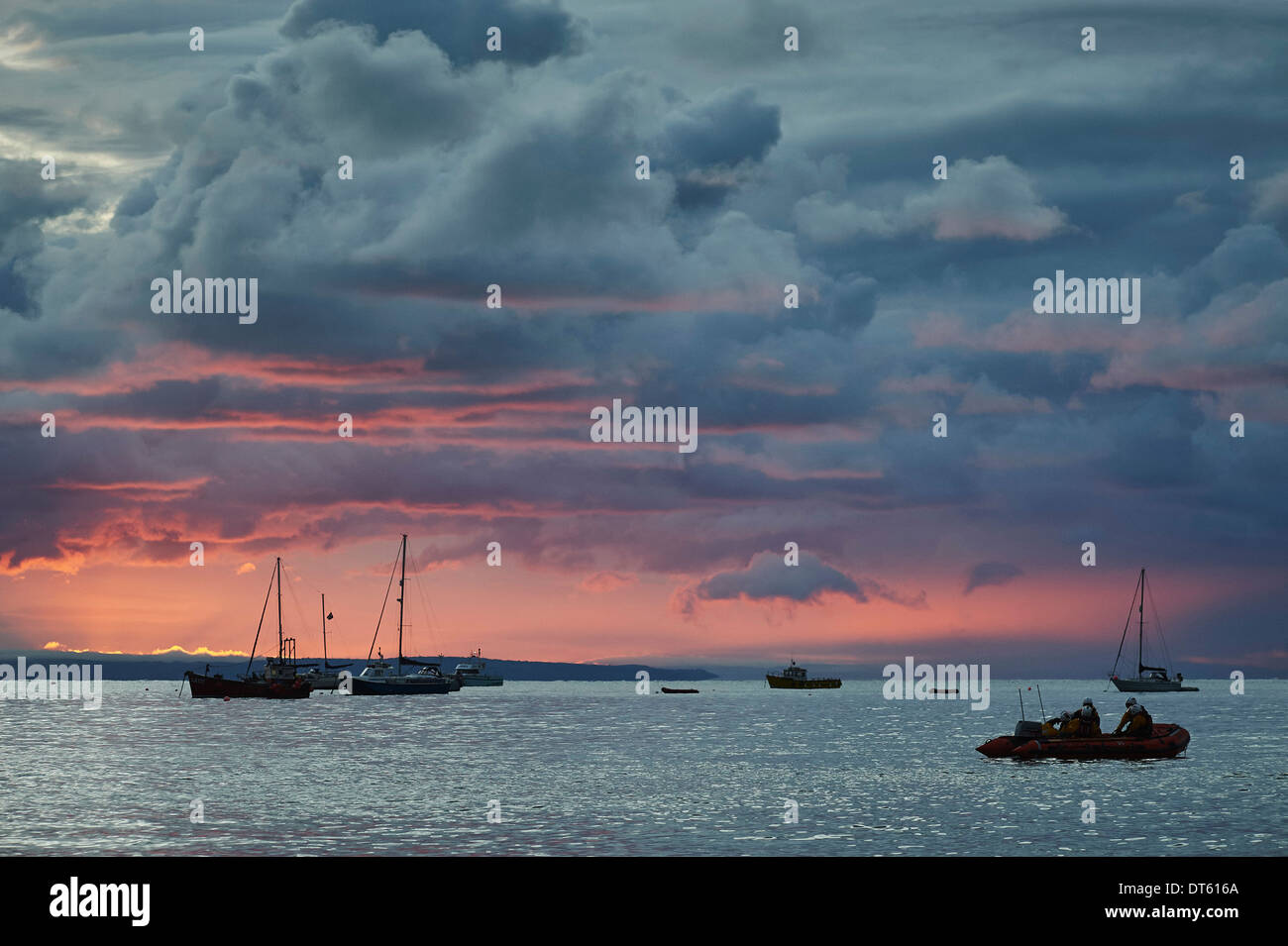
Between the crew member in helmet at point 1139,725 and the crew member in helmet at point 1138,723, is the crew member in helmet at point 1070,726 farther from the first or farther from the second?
the crew member in helmet at point 1139,725

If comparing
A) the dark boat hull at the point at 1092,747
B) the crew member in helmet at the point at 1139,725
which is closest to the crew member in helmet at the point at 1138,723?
the crew member in helmet at the point at 1139,725

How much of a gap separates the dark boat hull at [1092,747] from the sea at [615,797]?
4.53 feet

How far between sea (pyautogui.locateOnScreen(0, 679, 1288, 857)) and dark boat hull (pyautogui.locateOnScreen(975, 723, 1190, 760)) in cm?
138

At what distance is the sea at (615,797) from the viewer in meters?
45.6

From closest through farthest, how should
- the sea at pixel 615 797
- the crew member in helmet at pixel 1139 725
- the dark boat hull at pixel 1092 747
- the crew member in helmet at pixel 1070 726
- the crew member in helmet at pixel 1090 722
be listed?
1. the sea at pixel 615 797
2. the dark boat hull at pixel 1092 747
3. the crew member in helmet at pixel 1070 726
4. the crew member in helmet at pixel 1090 722
5. the crew member in helmet at pixel 1139 725

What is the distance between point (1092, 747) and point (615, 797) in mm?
28405

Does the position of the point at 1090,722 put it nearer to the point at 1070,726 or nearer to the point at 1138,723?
the point at 1070,726

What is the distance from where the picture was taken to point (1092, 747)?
72.2 meters

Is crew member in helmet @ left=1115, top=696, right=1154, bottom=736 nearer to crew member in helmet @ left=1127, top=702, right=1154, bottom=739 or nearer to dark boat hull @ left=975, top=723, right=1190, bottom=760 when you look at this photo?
crew member in helmet @ left=1127, top=702, right=1154, bottom=739

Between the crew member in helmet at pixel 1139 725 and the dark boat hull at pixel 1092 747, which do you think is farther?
the crew member in helmet at pixel 1139 725
